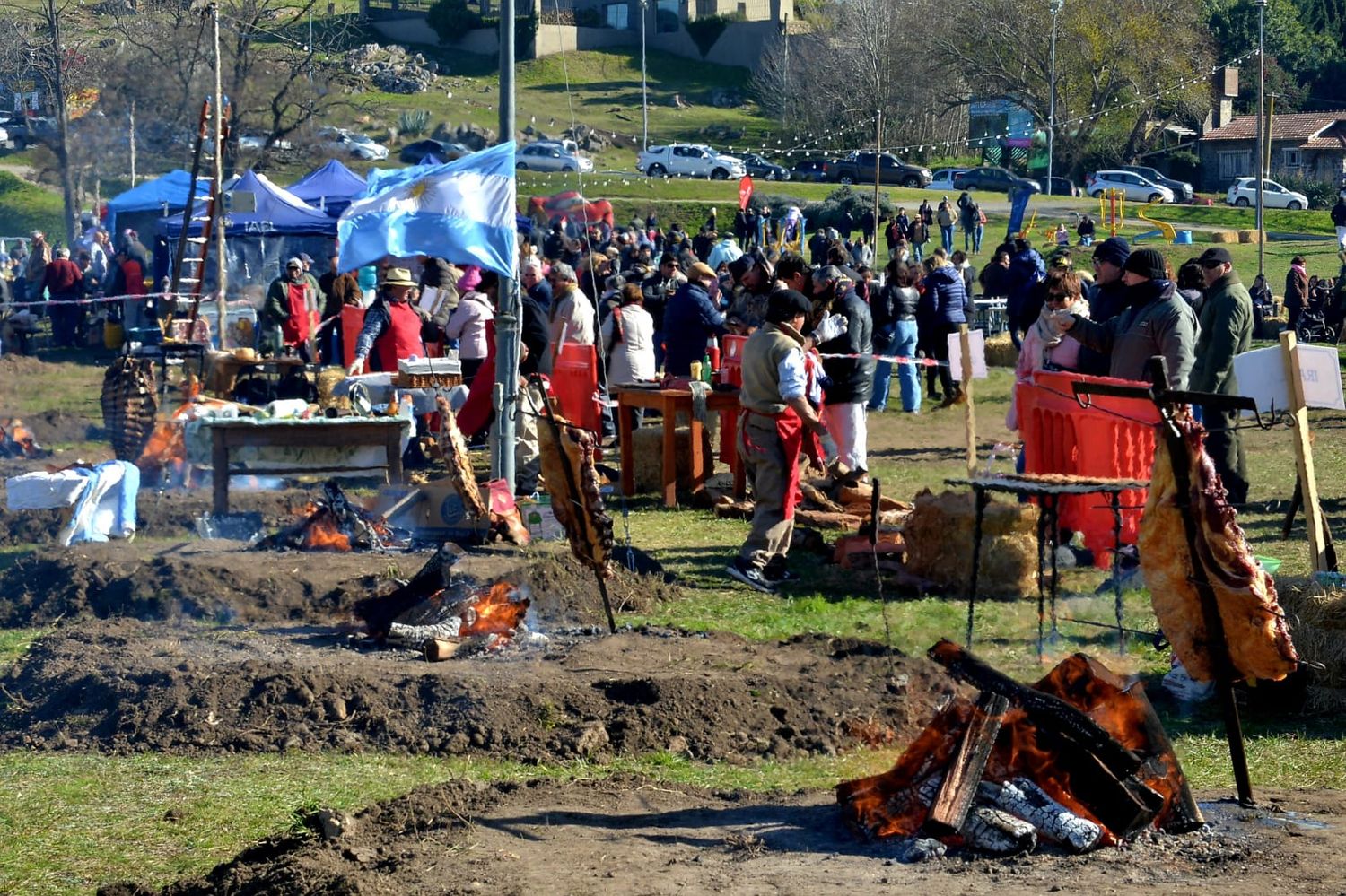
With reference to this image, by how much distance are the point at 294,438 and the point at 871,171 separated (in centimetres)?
4667

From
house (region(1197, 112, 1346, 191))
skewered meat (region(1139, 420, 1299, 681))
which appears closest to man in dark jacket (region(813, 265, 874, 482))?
skewered meat (region(1139, 420, 1299, 681))

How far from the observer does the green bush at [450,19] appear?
87188 mm

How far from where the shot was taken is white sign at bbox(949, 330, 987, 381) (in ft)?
34.9

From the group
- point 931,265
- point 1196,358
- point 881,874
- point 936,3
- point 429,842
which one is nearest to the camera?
point 881,874

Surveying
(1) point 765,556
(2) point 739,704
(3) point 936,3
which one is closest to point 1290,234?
(3) point 936,3

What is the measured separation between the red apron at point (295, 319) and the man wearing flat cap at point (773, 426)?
1281 centimetres

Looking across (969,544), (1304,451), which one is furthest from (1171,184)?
(1304,451)

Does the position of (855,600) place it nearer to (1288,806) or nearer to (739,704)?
(739,704)

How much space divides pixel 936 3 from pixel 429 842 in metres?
72.5

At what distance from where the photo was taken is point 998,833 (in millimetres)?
5570

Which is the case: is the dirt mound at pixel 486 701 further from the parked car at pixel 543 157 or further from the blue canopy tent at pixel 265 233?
the parked car at pixel 543 157

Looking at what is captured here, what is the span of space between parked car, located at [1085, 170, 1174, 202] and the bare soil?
54946 mm

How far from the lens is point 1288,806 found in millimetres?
6305

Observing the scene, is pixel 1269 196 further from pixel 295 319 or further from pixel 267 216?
pixel 295 319
